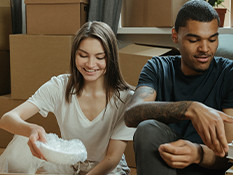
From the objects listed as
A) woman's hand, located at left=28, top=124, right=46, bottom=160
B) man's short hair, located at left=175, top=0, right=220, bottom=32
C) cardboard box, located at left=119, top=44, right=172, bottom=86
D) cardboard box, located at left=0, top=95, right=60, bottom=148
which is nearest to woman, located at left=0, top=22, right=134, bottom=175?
woman's hand, located at left=28, top=124, right=46, bottom=160

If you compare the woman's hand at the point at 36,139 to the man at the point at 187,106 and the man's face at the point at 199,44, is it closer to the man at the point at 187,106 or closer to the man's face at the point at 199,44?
the man at the point at 187,106

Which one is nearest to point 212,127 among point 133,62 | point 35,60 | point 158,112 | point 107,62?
point 158,112

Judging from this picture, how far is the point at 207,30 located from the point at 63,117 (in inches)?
26.7

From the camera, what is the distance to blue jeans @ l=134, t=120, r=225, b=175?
1149 millimetres

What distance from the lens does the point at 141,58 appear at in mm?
2184

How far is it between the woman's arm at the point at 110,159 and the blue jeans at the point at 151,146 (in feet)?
0.88

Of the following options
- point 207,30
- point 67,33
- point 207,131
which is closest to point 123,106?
point 207,30

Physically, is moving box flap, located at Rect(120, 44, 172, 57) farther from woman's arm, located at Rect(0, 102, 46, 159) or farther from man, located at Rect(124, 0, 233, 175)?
woman's arm, located at Rect(0, 102, 46, 159)

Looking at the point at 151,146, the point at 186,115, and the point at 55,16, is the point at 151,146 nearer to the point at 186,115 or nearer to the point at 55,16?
the point at 186,115

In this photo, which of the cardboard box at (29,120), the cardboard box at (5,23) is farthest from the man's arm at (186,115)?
the cardboard box at (5,23)

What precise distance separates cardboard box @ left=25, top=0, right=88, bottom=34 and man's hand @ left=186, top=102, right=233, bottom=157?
4.69 ft

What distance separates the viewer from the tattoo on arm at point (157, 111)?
118 centimetres

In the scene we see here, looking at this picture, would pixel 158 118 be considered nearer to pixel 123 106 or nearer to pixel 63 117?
pixel 123 106

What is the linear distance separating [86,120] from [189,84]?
45cm
